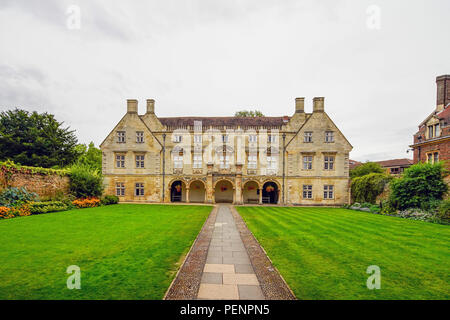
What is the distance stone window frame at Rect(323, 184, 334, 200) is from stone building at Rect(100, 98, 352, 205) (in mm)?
113

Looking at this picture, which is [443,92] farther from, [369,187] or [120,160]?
[120,160]

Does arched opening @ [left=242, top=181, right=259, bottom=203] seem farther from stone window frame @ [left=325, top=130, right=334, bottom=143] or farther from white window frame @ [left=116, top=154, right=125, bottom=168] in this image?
white window frame @ [left=116, top=154, right=125, bottom=168]

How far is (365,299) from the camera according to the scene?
4.27 m

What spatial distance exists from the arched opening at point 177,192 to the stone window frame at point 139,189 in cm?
378

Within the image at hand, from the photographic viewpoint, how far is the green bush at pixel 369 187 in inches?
875

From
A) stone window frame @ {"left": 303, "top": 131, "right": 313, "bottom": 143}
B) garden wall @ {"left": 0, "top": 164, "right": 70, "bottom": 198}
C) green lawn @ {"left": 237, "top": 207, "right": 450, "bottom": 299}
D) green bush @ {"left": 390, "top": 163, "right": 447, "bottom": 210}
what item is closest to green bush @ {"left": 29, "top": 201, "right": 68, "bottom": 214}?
garden wall @ {"left": 0, "top": 164, "right": 70, "bottom": 198}

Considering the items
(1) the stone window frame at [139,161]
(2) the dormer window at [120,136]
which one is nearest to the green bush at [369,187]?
(1) the stone window frame at [139,161]

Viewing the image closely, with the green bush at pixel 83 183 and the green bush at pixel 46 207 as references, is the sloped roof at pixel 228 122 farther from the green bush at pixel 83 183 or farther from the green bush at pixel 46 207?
the green bush at pixel 46 207

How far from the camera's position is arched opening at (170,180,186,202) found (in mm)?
29203

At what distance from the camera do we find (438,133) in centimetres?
2181

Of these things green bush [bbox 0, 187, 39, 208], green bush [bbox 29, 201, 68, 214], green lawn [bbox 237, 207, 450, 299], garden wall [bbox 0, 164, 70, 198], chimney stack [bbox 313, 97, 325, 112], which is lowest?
green bush [bbox 29, 201, 68, 214]

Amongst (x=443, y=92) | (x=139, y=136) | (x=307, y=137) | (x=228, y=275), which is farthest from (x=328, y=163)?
(x=139, y=136)
